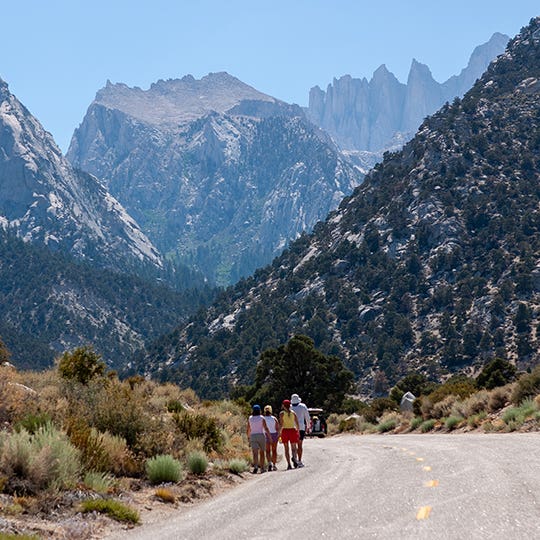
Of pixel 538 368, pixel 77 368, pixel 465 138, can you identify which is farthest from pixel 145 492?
pixel 465 138

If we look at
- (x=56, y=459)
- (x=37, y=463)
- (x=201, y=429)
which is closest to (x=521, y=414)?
(x=201, y=429)

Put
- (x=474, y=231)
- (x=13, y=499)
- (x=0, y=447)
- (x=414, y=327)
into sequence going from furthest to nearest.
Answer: (x=474, y=231), (x=414, y=327), (x=0, y=447), (x=13, y=499)

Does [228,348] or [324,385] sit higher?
[228,348]

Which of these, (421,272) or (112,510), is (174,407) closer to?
(112,510)

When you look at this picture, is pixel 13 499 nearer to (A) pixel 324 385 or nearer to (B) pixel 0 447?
(B) pixel 0 447

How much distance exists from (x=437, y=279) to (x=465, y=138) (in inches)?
1366

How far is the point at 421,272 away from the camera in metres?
119

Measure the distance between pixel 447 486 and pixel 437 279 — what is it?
104832mm

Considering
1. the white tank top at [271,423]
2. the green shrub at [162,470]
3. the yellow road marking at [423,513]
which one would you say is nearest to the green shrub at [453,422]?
the white tank top at [271,423]

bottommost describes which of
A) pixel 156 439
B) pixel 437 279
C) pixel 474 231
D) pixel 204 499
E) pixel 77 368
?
pixel 204 499

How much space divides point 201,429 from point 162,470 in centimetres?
641

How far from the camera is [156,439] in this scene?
1844cm

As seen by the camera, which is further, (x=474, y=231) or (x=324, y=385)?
(x=474, y=231)

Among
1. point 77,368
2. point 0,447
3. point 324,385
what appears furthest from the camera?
point 324,385
